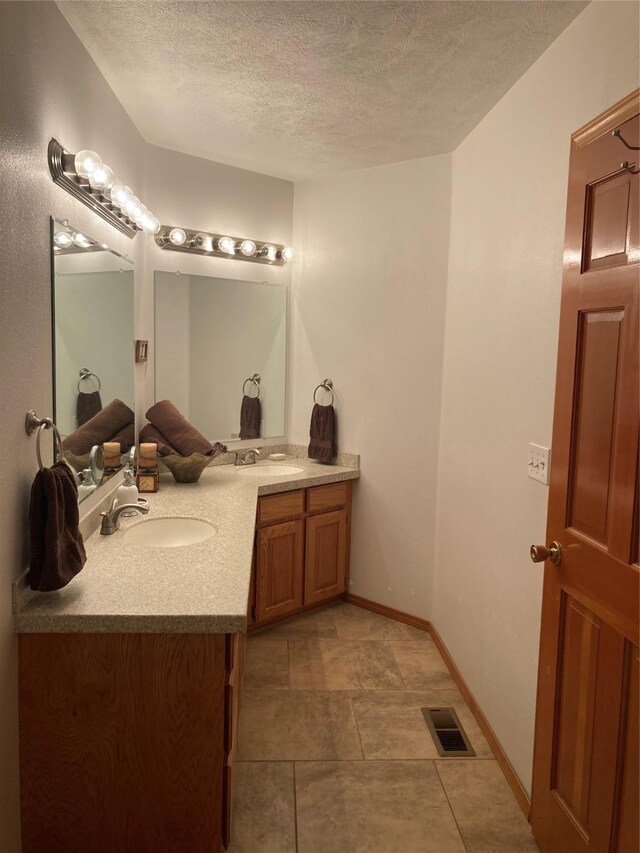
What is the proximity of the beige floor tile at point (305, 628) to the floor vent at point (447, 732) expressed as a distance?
0.77 m

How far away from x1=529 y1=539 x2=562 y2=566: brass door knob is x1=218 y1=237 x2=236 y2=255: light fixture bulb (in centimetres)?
232

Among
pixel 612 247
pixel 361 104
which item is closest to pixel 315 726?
pixel 612 247

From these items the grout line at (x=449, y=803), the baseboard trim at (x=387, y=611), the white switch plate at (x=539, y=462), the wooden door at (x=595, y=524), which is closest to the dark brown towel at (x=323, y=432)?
the baseboard trim at (x=387, y=611)

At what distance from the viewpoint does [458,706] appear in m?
2.56

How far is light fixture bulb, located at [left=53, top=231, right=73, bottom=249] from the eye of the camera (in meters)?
1.72

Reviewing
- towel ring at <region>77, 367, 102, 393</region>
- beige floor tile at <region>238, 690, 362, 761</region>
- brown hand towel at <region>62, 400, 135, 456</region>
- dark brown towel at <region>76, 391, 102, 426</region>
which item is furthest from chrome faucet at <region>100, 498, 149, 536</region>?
beige floor tile at <region>238, 690, 362, 761</region>

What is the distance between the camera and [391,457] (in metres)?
3.28

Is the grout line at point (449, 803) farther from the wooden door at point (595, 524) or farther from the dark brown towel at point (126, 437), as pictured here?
the dark brown towel at point (126, 437)

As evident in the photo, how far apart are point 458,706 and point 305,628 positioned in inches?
37.6

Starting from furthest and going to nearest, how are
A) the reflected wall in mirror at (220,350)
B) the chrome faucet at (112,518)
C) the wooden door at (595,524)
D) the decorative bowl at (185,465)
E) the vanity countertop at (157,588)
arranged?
the reflected wall in mirror at (220,350) → the decorative bowl at (185,465) → the chrome faucet at (112,518) → the vanity countertop at (157,588) → the wooden door at (595,524)

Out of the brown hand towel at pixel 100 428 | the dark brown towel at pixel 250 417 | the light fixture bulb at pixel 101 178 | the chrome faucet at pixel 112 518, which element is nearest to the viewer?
the light fixture bulb at pixel 101 178

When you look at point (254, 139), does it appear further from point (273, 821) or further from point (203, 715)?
point (273, 821)

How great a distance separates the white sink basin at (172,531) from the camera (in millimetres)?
2291

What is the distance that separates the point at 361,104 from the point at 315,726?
2.53 meters
